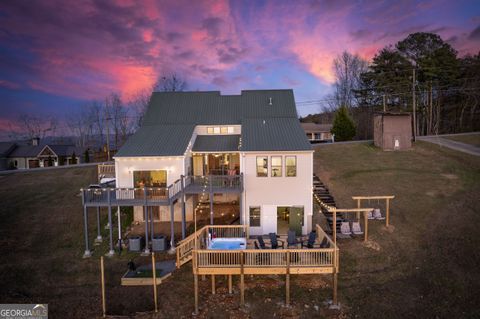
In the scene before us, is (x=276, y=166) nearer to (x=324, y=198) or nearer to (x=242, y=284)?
(x=324, y=198)

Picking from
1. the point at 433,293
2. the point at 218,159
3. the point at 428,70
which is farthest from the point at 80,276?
the point at 428,70

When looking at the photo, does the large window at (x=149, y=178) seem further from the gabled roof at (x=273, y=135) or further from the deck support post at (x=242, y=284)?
the deck support post at (x=242, y=284)

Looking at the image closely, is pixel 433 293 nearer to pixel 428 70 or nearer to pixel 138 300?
pixel 138 300

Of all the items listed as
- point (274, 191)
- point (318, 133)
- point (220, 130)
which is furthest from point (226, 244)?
point (318, 133)

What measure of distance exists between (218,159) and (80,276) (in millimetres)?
11729

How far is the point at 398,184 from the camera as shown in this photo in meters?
24.4

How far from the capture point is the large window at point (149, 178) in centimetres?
2027

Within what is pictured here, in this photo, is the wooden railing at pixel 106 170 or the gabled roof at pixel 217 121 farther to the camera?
the wooden railing at pixel 106 170

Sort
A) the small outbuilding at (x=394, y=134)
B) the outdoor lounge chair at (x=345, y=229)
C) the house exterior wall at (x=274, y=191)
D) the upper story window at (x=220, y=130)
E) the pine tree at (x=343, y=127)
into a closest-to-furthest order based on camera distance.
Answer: the outdoor lounge chair at (x=345, y=229)
the house exterior wall at (x=274, y=191)
the upper story window at (x=220, y=130)
the small outbuilding at (x=394, y=134)
the pine tree at (x=343, y=127)

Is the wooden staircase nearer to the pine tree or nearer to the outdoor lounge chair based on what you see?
the outdoor lounge chair

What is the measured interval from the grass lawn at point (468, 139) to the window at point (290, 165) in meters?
27.2

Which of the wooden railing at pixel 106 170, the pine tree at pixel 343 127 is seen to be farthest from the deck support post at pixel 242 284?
the pine tree at pixel 343 127

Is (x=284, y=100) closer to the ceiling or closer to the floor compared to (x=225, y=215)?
closer to the ceiling

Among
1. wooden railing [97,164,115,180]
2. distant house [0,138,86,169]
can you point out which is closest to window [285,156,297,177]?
wooden railing [97,164,115,180]
